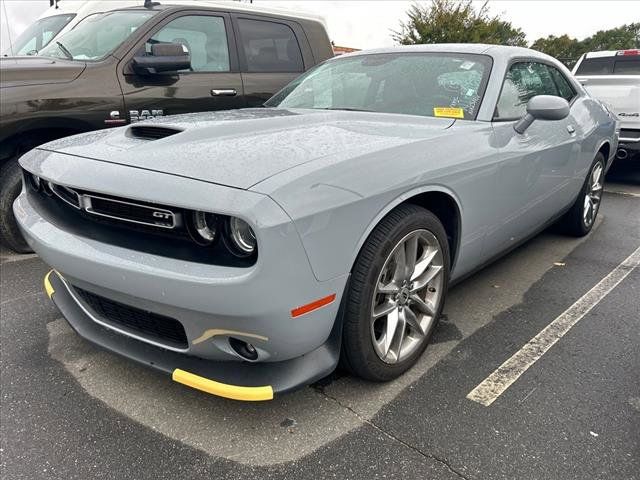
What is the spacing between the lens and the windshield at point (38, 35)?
19.4 feet

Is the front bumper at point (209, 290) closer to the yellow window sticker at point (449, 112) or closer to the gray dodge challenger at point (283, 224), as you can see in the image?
the gray dodge challenger at point (283, 224)

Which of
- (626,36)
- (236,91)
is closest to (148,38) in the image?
(236,91)

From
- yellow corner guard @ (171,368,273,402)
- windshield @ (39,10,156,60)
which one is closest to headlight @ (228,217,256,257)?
yellow corner guard @ (171,368,273,402)

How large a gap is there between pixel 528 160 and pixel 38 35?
5940 millimetres

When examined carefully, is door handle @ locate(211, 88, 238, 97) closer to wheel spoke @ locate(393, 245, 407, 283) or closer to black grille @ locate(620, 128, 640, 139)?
wheel spoke @ locate(393, 245, 407, 283)

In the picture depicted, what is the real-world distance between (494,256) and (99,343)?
218 cm

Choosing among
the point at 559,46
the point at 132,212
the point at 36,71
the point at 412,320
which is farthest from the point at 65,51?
the point at 559,46

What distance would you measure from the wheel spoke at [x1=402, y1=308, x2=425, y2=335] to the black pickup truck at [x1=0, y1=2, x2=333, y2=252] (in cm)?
272

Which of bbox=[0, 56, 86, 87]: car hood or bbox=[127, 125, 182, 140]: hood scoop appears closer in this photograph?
bbox=[127, 125, 182, 140]: hood scoop

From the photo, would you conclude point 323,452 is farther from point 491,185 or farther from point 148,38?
point 148,38

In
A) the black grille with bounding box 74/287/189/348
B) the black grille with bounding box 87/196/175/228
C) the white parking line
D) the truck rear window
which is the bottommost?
the white parking line

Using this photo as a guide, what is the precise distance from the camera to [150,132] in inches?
90.8

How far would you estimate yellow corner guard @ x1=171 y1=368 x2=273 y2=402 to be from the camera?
179 centimetres

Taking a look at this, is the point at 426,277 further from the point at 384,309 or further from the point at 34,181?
the point at 34,181
